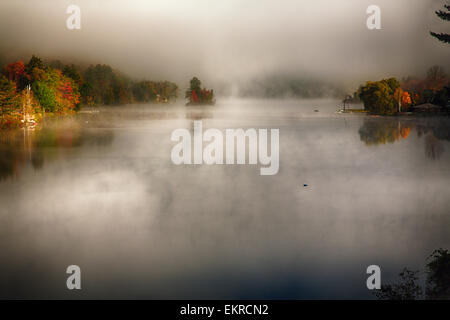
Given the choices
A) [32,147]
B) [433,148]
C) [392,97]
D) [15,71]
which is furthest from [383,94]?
[32,147]

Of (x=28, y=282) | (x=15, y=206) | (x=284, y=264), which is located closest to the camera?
(x=28, y=282)

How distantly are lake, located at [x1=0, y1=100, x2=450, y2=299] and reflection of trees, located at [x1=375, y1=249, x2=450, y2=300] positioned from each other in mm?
320

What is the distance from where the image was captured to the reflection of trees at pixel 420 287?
916cm

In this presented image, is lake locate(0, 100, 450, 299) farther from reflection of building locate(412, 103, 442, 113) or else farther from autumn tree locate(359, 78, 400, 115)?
reflection of building locate(412, 103, 442, 113)

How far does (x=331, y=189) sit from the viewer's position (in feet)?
67.3

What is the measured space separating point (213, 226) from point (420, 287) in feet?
21.9

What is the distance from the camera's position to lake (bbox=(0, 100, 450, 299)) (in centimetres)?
998

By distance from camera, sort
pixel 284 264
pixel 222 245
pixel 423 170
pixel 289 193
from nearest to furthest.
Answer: pixel 284 264, pixel 222 245, pixel 289 193, pixel 423 170

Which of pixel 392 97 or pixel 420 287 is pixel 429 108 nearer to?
pixel 392 97

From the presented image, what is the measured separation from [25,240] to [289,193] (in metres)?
10.9

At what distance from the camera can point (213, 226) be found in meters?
14.5

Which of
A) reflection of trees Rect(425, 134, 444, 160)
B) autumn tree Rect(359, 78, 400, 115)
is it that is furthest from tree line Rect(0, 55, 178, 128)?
autumn tree Rect(359, 78, 400, 115)
